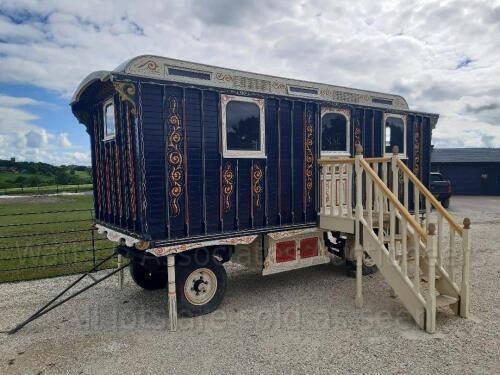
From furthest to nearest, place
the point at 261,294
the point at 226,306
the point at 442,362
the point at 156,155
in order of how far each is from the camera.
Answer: the point at 261,294 → the point at 226,306 → the point at 156,155 → the point at 442,362

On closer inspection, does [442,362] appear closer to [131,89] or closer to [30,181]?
[131,89]

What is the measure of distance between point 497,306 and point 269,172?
4.23 m

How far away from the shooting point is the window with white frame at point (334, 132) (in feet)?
22.5

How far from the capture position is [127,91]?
472 centimetres

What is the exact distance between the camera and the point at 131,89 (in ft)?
15.6

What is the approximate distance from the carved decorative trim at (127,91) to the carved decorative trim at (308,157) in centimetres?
313

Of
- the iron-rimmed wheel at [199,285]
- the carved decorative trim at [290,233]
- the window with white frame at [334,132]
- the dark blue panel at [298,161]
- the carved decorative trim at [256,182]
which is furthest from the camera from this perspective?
the window with white frame at [334,132]

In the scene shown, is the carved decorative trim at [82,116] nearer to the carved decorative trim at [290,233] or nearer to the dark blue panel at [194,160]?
the dark blue panel at [194,160]

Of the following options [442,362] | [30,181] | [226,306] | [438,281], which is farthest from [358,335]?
[30,181]

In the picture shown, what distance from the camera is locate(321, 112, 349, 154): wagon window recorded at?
22.6 ft

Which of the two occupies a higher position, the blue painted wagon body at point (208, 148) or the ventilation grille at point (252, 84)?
the ventilation grille at point (252, 84)

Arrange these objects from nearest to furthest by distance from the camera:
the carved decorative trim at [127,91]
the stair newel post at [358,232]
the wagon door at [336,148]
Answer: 1. the carved decorative trim at [127,91]
2. the stair newel post at [358,232]
3. the wagon door at [336,148]

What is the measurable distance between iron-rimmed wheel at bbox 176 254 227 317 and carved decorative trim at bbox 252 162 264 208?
3.97 ft

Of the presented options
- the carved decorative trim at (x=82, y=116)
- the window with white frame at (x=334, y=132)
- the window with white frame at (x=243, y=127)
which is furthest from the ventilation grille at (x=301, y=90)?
the carved decorative trim at (x=82, y=116)
